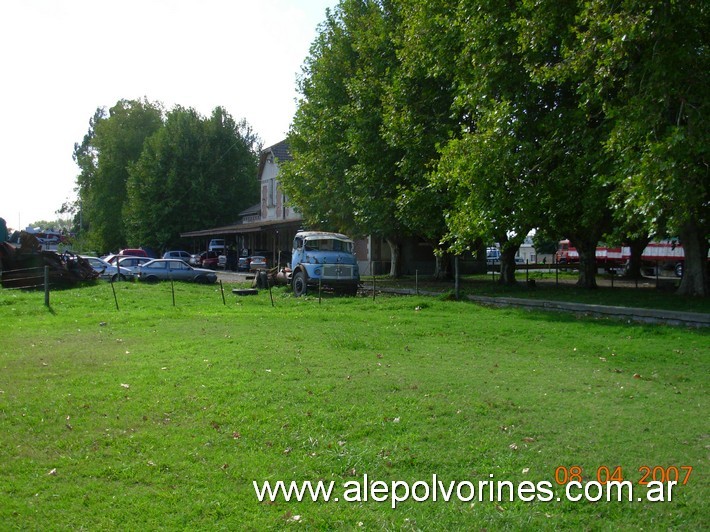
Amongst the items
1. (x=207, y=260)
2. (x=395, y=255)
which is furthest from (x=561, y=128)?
(x=207, y=260)

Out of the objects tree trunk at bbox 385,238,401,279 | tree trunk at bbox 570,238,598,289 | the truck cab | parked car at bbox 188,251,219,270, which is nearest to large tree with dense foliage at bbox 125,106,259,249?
parked car at bbox 188,251,219,270

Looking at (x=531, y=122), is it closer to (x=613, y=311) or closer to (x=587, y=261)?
(x=613, y=311)

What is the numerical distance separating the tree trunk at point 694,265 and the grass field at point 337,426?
7.71 metres

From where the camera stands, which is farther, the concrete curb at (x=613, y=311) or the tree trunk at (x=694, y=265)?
the tree trunk at (x=694, y=265)

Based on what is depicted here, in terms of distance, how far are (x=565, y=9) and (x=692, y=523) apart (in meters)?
14.5

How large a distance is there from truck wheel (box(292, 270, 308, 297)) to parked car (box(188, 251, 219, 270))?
27.0 meters

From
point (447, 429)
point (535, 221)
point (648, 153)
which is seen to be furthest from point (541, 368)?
point (535, 221)

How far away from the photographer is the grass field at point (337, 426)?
196 inches

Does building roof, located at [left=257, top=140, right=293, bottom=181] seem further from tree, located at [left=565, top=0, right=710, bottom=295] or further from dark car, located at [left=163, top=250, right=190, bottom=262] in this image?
tree, located at [left=565, top=0, right=710, bottom=295]

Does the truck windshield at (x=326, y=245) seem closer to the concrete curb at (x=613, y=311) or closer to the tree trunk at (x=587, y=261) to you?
the concrete curb at (x=613, y=311)

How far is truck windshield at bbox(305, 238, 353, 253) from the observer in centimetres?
2642

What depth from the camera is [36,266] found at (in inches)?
1129

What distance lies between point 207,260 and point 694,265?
128 feet

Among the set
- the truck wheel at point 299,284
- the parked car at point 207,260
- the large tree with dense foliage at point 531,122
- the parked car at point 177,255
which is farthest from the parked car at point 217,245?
the truck wheel at point 299,284
